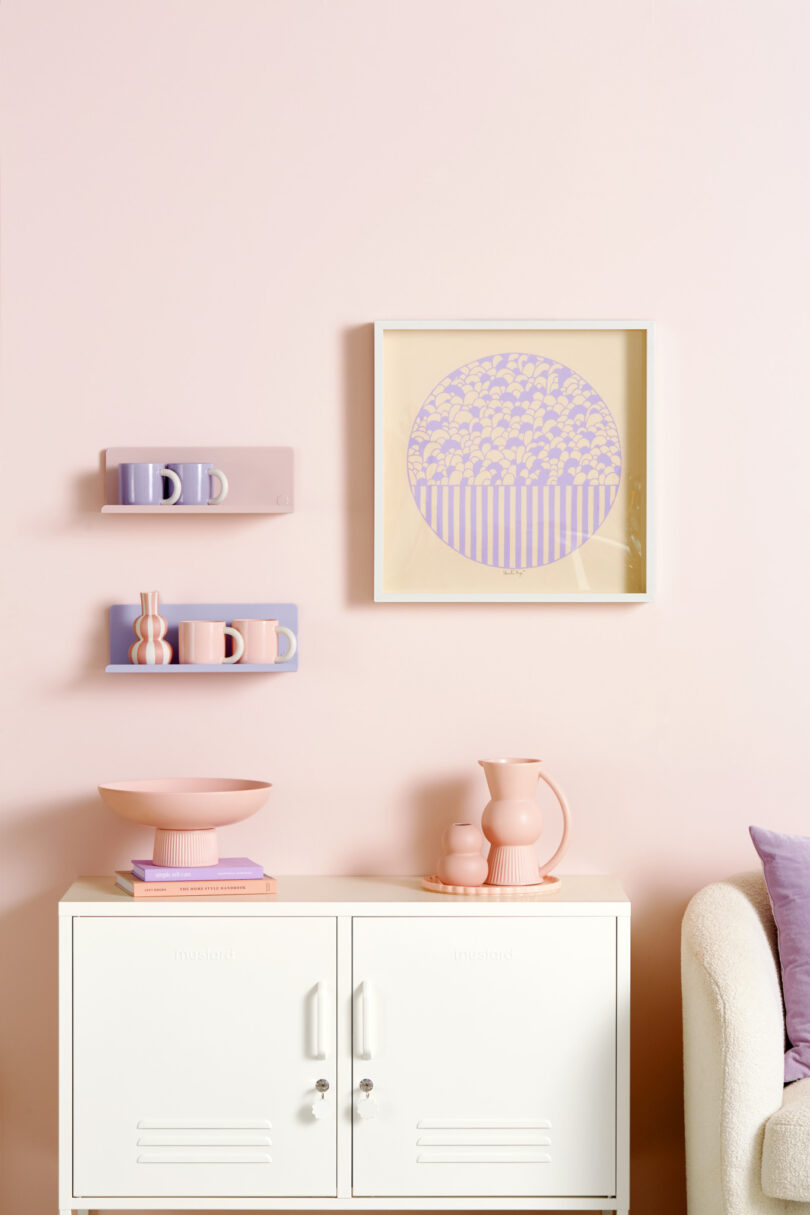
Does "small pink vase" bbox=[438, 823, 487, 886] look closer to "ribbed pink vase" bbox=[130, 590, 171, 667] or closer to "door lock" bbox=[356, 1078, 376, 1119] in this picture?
"door lock" bbox=[356, 1078, 376, 1119]

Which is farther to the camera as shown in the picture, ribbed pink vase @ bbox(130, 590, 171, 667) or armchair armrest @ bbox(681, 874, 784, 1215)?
ribbed pink vase @ bbox(130, 590, 171, 667)

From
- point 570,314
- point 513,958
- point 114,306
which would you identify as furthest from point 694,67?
point 513,958

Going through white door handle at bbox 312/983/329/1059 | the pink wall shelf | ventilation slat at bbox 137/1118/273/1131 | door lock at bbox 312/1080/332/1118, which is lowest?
ventilation slat at bbox 137/1118/273/1131

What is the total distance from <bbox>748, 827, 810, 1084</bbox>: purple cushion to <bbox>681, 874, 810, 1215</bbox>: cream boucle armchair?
0.09 ft

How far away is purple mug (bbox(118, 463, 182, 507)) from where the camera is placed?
227 centimetres

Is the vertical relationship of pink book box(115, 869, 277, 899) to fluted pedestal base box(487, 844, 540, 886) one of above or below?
below

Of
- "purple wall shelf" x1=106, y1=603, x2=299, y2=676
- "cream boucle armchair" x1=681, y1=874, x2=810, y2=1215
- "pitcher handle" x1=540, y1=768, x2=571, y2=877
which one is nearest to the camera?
"cream boucle armchair" x1=681, y1=874, x2=810, y2=1215

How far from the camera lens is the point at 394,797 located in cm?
239

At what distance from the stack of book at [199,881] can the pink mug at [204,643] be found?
39 cm

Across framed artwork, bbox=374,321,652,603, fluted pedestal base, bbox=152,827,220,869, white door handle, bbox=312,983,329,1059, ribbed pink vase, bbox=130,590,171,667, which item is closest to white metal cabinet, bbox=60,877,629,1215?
white door handle, bbox=312,983,329,1059

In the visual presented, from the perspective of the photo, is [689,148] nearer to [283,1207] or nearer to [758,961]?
[758,961]

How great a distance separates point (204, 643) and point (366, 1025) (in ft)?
2.49

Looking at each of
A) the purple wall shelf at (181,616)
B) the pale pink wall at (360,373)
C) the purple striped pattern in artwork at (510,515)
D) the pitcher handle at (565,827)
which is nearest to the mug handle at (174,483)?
the pale pink wall at (360,373)

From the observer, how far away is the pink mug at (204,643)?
2.28 meters
